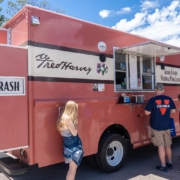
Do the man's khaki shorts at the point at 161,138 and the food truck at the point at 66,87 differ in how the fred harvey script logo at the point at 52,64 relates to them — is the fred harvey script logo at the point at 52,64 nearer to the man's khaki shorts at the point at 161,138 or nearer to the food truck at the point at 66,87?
the food truck at the point at 66,87

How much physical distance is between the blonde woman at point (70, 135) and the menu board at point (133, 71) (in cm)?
217

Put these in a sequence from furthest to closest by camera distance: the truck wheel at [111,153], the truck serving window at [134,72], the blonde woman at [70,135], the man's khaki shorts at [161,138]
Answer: the truck serving window at [134,72], the man's khaki shorts at [161,138], the truck wheel at [111,153], the blonde woman at [70,135]

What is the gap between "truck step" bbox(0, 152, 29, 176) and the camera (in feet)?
11.4

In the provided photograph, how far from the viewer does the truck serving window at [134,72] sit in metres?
5.11

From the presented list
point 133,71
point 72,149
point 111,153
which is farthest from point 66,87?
point 133,71

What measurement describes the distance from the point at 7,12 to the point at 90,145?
46.7 ft

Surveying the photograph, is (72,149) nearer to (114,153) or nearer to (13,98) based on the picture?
(13,98)

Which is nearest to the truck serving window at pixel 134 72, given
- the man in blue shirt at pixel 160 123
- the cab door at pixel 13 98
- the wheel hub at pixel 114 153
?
the man in blue shirt at pixel 160 123

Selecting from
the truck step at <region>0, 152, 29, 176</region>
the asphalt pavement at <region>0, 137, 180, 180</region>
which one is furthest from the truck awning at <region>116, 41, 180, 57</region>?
the truck step at <region>0, 152, 29, 176</region>

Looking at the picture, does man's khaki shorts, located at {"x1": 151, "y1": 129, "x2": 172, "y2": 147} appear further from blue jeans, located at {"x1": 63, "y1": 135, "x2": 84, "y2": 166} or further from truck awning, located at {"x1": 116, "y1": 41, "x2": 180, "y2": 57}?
blue jeans, located at {"x1": 63, "y1": 135, "x2": 84, "y2": 166}

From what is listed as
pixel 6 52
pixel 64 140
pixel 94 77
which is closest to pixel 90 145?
pixel 64 140

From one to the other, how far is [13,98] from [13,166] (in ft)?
3.75

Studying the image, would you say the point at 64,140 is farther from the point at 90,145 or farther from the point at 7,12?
the point at 7,12

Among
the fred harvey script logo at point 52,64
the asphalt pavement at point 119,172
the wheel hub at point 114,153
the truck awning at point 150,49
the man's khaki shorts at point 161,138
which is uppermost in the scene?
the truck awning at point 150,49
